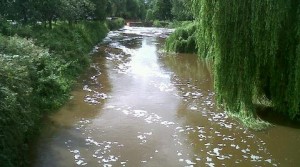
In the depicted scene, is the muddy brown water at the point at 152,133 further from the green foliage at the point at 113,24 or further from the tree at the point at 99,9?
the green foliage at the point at 113,24

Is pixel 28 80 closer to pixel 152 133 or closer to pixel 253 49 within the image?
pixel 152 133

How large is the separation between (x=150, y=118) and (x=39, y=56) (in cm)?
616

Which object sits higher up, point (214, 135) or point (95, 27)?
point (95, 27)

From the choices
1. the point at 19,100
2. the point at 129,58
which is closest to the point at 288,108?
the point at 19,100

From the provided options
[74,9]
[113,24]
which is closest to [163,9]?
[113,24]

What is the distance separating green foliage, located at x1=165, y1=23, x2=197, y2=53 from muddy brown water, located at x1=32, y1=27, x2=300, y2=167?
1246 centimetres

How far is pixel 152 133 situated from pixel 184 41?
21.7 m

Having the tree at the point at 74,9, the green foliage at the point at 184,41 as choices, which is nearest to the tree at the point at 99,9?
the tree at the point at 74,9

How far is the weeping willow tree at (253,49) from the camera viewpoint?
12930 mm

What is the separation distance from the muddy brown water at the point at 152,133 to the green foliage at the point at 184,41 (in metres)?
12.5

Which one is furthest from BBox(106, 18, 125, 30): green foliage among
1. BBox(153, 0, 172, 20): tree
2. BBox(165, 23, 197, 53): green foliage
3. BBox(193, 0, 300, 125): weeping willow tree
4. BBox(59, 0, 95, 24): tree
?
BBox(193, 0, 300, 125): weeping willow tree

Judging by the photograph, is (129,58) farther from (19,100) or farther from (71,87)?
(19,100)

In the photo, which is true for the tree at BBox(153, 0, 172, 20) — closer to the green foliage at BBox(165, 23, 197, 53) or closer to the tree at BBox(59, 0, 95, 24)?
the tree at BBox(59, 0, 95, 24)

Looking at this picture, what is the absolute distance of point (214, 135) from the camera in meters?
12.9
